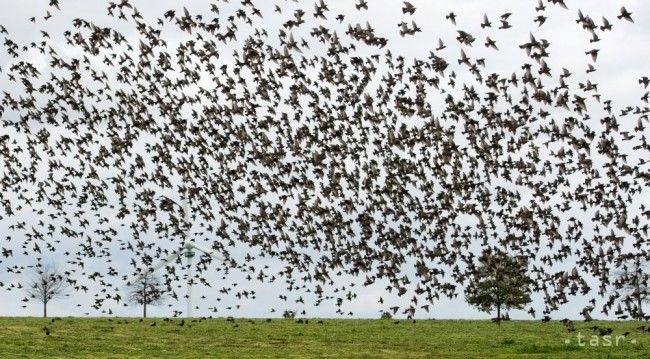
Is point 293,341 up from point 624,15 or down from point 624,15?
down

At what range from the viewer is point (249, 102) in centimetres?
5034

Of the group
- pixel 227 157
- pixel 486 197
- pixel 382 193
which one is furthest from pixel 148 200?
pixel 486 197

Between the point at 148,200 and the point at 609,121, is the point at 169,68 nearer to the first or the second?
the point at 148,200

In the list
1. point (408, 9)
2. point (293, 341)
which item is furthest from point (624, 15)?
point (293, 341)

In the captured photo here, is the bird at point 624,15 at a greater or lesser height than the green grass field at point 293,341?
greater

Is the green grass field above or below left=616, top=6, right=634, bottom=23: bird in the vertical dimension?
below

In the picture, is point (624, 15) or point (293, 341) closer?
point (624, 15)

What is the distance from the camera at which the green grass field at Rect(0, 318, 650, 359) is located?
4100 cm

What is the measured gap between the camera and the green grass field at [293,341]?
41000mm

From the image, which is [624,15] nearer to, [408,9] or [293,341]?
[408,9]

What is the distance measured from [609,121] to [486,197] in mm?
11946

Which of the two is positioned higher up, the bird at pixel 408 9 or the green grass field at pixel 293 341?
the bird at pixel 408 9

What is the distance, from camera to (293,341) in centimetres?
4844

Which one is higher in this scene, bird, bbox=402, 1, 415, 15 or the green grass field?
bird, bbox=402, 1, 415, 15
